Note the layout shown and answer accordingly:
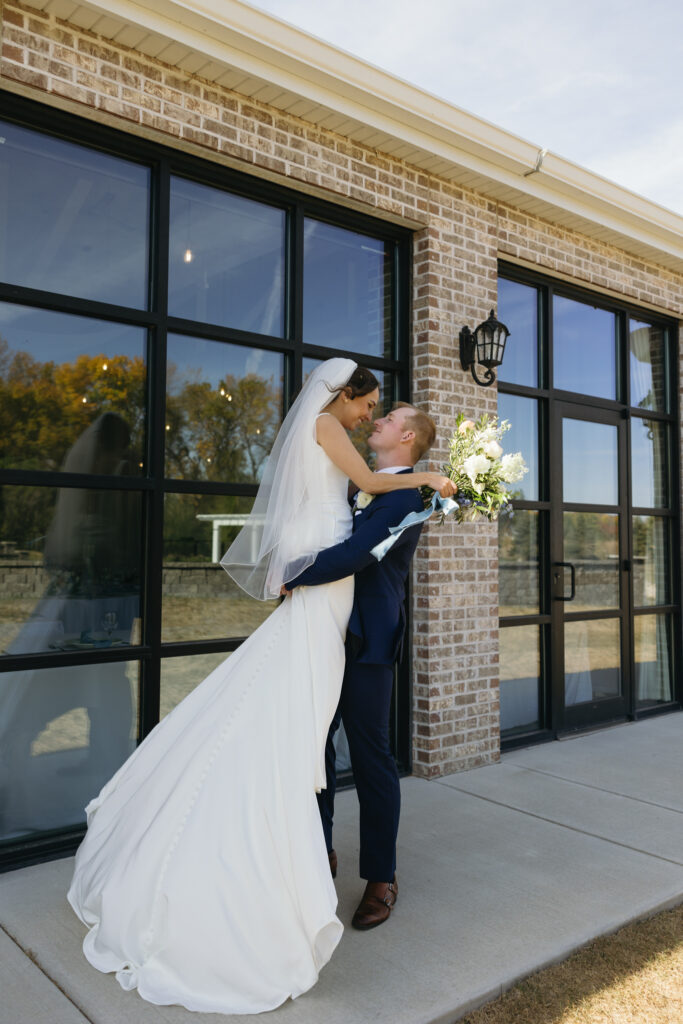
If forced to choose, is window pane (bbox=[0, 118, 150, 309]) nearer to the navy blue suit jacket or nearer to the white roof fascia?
the white roof fascia

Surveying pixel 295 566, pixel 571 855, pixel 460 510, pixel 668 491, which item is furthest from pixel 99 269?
pixel 668 491

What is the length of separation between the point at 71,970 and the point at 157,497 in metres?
2.05

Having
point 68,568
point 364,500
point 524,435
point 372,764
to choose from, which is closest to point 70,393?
point 68,568

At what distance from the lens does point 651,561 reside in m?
6.93

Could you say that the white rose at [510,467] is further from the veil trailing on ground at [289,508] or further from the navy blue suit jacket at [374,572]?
the veil trailing on ground at [289,508]

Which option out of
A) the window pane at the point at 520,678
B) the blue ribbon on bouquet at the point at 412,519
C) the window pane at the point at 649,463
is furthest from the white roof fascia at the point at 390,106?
the window pane at the point at 520,678

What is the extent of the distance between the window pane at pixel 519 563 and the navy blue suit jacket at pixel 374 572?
2.54 m

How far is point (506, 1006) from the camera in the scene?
2490 millimetres

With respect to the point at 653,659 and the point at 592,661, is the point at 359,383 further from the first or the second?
the point at 653,659

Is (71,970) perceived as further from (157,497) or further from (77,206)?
(77,206)

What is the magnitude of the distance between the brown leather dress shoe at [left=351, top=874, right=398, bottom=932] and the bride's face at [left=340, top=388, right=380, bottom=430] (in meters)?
1.83

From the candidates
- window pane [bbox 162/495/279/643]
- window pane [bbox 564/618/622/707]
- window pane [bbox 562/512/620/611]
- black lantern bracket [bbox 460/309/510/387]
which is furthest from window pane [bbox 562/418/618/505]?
window pane [bbox 162/495/279/643]

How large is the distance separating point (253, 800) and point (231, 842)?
0.14m

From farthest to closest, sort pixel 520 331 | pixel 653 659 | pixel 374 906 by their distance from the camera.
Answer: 1. pixel 653 659
2. pixel 520 331
3. pixel 374 906
